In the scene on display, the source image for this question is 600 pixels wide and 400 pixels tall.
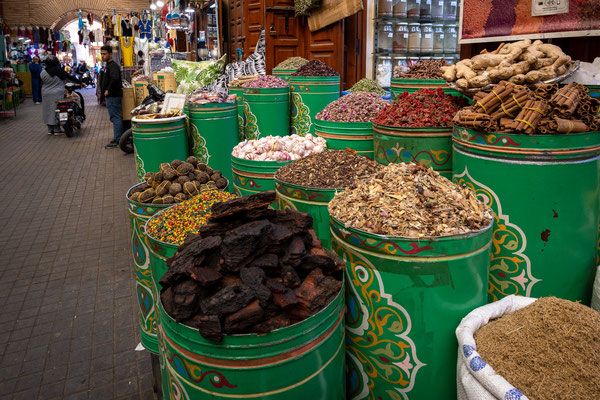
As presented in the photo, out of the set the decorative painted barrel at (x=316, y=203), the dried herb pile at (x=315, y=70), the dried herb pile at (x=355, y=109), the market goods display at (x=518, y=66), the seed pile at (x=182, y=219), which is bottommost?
the seed pile at (x=182, y=219)

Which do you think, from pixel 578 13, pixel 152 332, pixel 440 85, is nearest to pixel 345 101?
pixel 440 85

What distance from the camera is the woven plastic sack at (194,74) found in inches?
229

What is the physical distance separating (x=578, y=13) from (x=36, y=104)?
1984cm

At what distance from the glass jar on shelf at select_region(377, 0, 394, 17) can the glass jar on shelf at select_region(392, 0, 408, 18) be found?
0.06 metres

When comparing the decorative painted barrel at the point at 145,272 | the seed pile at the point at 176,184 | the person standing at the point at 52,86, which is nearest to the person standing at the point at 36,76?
the person standing at the point at 52,86

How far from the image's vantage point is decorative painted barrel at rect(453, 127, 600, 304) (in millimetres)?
1658

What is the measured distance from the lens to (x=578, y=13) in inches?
92.9

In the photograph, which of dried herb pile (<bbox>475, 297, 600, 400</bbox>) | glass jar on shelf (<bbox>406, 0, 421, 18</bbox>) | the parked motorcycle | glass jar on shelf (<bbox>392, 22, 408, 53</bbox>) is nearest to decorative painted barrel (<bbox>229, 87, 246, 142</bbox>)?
glass jar on shelf (<bbox>392, 22, 408, 53</bbox>)

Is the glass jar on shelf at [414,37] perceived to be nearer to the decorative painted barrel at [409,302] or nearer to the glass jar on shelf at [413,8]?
the glass jar on shelf at [413,8]

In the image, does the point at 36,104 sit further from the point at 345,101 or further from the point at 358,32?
the point at 345,101

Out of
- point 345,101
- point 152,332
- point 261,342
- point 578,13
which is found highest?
point 578,13

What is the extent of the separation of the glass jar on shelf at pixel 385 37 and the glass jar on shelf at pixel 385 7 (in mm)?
147

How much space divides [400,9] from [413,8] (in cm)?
16

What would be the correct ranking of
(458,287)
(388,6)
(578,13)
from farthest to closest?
(388,6)
(578,13)
(458,287)
